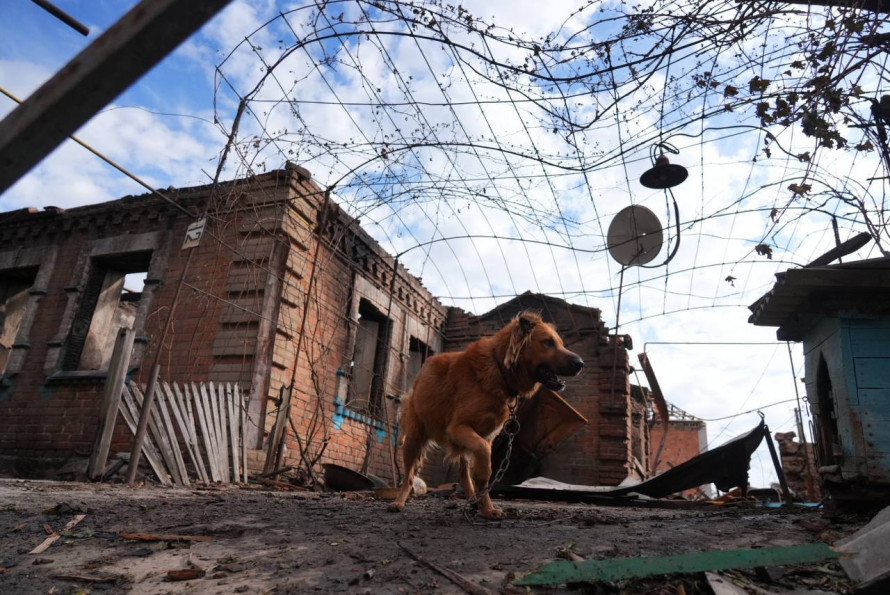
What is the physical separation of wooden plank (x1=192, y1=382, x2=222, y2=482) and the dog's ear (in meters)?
4.47

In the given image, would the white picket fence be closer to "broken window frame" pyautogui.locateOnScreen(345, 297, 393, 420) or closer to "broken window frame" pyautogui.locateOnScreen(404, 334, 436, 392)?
"broken window frame" pyautogui.locateOnScreen(345, 297, 393, 420)

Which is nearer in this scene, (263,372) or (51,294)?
(263,372)

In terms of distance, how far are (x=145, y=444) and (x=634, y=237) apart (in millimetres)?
6509

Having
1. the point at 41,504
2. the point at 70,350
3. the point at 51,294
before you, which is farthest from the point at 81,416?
the point at 41,504

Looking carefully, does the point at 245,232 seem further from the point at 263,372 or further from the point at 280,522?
the point at 280,522

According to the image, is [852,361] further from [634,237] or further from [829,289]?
[634,237]

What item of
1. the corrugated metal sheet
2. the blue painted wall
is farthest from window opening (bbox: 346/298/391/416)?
the blue painted wall

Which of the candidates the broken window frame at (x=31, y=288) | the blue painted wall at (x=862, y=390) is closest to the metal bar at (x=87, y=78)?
the blue painted wall at (x=862, y=390)

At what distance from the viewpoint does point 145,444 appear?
642 centimetres

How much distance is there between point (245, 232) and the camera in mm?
8852

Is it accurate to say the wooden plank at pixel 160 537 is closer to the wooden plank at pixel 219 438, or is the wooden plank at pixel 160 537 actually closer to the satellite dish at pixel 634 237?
the wooden plank at pixel 219 438

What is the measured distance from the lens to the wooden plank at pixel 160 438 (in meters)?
6.45

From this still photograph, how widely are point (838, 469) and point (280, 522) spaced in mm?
4717

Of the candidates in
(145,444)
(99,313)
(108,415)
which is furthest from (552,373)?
(99,313)
